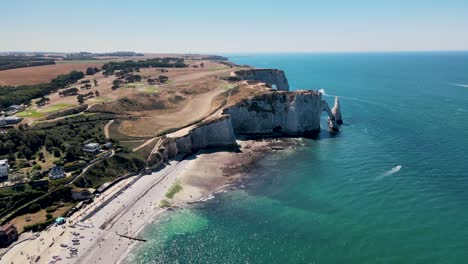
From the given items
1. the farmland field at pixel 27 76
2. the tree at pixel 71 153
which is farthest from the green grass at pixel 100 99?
the farmland field at pixel 27 76

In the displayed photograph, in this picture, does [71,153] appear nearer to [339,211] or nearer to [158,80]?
[339,211]

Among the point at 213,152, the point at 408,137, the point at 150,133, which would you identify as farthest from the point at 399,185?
the point at 150,133

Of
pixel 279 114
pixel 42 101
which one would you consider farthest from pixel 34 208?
pixel 279 114

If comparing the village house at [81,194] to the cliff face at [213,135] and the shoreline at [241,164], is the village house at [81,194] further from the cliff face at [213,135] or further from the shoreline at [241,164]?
the cliff face at [213,135]

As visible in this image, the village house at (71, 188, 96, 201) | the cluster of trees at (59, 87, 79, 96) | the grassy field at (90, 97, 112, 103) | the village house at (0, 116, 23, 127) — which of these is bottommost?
the village house at (71, 188, 96, 201)

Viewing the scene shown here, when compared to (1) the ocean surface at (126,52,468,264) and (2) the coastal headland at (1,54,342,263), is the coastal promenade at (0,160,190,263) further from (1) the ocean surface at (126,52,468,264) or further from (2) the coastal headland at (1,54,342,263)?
(1) the ocean surface at (126,52,468,264)

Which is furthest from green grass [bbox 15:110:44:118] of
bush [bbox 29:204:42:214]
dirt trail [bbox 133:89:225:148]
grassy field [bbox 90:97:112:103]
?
bush [bbox 29:204:42:214]

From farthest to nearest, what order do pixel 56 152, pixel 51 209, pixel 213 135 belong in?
pixel 213 135 → pixel 56 152 → pixel 51 209
